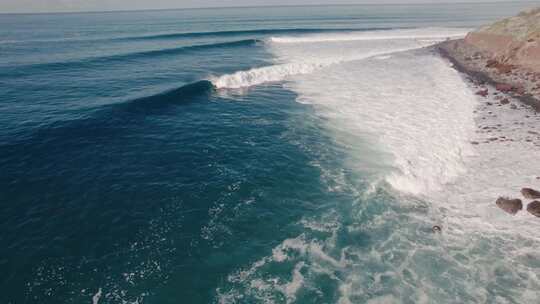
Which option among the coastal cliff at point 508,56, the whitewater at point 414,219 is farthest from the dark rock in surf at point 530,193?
the coastal cliff at point 508,56

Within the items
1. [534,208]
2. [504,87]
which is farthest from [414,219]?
[504,87]

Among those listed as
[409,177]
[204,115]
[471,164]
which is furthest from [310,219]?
[204,115]

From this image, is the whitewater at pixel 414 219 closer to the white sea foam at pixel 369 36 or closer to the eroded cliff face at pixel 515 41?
the eroded cliff face at pixel 515 41

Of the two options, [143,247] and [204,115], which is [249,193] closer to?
[143,247]

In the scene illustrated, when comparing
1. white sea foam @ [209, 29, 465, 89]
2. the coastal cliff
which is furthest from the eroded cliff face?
white sea foam @ [209, 29, 465, 89]

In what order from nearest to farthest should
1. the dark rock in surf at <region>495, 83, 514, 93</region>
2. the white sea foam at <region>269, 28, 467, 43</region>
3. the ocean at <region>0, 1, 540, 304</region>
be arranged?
the ocean at <region>0, 1, 540, 304</region>
the dark rock in surf at <region>495, 83, 514, 93</region>
the white sea foam at <region>269, 28, 467, 43</region>

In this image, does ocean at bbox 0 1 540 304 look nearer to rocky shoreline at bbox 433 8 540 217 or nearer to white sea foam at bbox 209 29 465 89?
rocky shoreline at bbox 433 8 540 217

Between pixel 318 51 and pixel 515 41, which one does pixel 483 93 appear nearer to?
pixel 515 41
